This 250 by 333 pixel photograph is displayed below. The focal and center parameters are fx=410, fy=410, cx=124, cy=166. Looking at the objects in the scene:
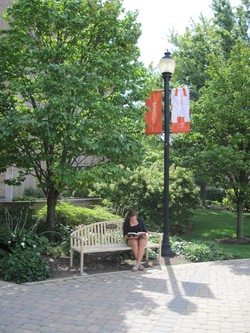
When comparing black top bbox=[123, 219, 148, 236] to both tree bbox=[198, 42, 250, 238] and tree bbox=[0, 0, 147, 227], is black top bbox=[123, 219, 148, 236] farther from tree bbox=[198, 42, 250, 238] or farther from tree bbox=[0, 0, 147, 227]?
tree bbox=[198, 42, 250, 238]

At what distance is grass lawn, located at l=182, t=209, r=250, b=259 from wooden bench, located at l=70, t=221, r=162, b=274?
2.87 m

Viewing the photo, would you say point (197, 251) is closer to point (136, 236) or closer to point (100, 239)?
point (136, 236)

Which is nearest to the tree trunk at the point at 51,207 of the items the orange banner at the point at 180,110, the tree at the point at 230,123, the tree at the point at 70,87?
the tree at the point at 70,87

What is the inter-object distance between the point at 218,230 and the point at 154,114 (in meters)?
6.56

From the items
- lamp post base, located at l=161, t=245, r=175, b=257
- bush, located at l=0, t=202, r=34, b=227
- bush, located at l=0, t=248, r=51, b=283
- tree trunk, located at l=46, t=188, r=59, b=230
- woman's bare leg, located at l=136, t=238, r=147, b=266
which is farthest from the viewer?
tree trunk, located at l=46, t=188, r=59, b=230

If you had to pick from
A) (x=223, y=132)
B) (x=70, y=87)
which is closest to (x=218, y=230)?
(x=223, y=132)

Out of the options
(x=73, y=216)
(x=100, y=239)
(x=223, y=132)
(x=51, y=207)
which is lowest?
(x=100, y=239)

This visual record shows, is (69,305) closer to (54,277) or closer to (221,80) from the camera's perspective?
(54,277)

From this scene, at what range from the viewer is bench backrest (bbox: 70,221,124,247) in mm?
8540

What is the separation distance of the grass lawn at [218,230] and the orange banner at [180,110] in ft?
11.0

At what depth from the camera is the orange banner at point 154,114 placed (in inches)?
396

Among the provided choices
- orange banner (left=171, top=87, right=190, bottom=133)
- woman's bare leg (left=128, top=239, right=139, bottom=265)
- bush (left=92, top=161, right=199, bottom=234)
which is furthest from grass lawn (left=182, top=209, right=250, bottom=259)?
orange banner (left=171, top=87, right=190, bottom=133)

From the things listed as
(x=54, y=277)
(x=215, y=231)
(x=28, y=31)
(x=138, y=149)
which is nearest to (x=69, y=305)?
(x=54, y=277)

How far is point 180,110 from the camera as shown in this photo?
10516 mm
